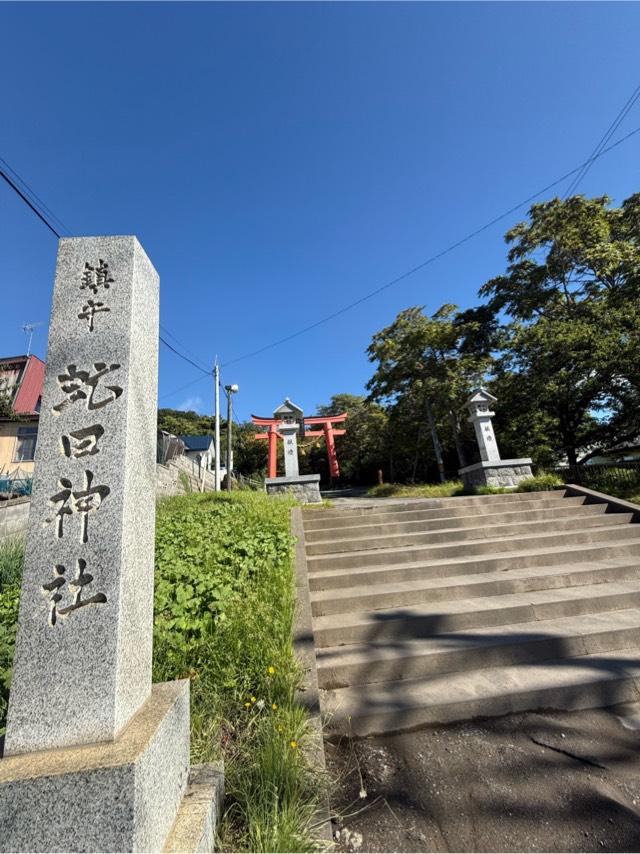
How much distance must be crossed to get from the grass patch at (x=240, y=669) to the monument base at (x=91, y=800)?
1.00ft

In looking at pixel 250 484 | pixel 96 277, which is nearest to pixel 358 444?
pixel 250 484

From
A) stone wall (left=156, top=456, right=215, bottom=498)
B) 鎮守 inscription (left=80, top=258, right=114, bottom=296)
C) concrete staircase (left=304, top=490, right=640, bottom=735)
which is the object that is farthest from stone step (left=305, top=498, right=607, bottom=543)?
stone wall (left=156, top=456, right=215, bottom=498)

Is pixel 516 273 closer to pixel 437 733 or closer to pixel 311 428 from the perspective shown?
pixel 311 428

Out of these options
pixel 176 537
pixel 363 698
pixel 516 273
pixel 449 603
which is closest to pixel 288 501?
pixel 176 537

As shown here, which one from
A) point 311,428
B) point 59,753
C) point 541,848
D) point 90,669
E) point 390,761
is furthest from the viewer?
point 311,428

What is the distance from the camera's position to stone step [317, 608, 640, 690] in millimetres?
2541

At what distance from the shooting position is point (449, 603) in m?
3.35

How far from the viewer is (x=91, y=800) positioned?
1.08 metres

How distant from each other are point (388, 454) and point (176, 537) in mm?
20423

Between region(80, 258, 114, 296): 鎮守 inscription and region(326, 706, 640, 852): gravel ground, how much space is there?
2.83 metres

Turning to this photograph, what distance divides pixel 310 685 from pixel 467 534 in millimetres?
3397

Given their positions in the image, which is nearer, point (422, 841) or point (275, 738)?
point (422, 841)

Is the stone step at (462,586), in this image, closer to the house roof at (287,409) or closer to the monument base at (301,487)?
the monument base at (301,487)

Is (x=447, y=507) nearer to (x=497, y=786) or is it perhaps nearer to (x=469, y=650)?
(x=469, y=650)
